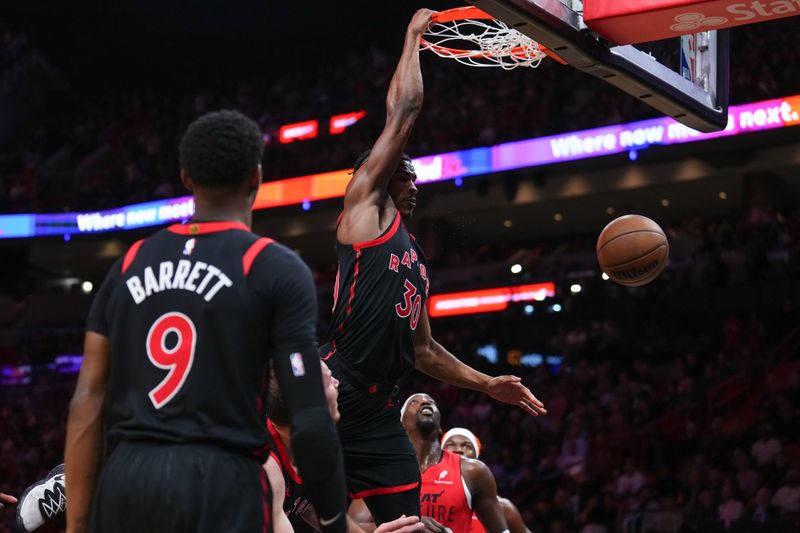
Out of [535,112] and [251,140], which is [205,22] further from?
[251,140]

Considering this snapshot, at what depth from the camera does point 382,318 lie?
481 centimetres

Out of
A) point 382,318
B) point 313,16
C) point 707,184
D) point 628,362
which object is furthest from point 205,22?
point 382,318

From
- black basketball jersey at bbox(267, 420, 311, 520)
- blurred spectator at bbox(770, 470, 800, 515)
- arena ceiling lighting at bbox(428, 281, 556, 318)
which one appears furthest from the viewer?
arena ceiling lighting at bbox(428, 281, 556, 318)

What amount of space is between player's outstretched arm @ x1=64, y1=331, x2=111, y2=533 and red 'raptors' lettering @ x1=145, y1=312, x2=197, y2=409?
8.0 inches

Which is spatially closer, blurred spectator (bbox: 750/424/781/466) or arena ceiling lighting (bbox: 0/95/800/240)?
blurred spectator (bbox: 750/424/781/466)

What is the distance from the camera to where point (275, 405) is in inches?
160

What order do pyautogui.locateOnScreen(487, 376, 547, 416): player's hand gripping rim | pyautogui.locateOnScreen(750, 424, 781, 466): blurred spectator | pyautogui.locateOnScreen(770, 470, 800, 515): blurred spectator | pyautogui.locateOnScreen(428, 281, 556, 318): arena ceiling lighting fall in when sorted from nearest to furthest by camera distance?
pyautogui.locateOnScreen(487, 376, 547, 416): player's hand gripping rim, pyautogui.locateOnScreen(770, 470, 800, 515): blurred spectator, pyautogui.locateOnScreen(750, 424, 781, 466): blurred spectator, pyautogui.locateOnScreen(428, 281, 556, 318): arena ceiling lighting

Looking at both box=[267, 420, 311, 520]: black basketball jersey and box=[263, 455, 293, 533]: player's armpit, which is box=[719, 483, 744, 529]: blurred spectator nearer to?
box=[267, 420, 311, 520]: black basketball jersey

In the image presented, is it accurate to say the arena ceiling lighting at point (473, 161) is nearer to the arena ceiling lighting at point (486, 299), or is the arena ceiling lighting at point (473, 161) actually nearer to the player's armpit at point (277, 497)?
the arena ceiling lighting at point (486, 299)

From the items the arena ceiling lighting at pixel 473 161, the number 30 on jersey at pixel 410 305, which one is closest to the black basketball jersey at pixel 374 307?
the number 30 on jersey at pixel 410 305

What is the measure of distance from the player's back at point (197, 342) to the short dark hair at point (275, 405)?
1.08 metres

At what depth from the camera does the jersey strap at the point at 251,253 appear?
2867 mm

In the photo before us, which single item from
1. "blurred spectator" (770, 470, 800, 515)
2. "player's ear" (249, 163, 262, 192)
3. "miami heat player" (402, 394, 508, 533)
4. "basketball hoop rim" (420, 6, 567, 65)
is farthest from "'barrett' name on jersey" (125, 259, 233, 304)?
"blurred spectator" (770, 470, 800, 515)

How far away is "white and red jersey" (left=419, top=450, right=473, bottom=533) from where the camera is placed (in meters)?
7.13
